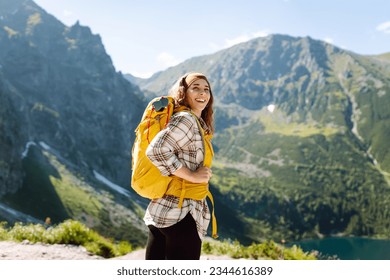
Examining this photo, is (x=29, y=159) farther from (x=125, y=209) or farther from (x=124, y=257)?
(x=124, y=257)

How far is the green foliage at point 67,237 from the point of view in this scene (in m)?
9.98

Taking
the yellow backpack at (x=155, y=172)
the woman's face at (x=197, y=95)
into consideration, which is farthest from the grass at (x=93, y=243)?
the woman's face at (x=197, y=95)

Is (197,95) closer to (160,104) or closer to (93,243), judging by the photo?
(160,104)

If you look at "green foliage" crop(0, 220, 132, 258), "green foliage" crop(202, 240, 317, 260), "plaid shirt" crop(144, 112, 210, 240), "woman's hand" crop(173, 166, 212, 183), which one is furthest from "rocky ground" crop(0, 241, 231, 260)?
"woman's hand" crop(173, 166, 212, 183)

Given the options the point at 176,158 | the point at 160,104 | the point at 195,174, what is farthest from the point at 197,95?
the point at 195,174

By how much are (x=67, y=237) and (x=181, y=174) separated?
7.31m

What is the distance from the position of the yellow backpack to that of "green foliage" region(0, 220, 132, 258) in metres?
6.29

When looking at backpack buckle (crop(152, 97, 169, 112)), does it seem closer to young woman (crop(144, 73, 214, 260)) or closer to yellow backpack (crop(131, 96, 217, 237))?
yellow backpack (crop(131, 96, 217, 237))

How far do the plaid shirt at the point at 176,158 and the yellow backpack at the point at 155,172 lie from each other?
0.10 metres

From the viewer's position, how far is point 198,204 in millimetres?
4480

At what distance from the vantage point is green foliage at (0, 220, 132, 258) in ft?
32.7

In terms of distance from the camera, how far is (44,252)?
343 inches
